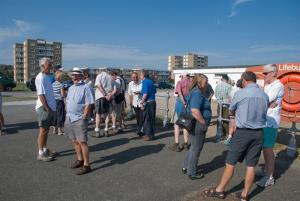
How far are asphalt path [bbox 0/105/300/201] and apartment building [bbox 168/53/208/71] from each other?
140059 mm

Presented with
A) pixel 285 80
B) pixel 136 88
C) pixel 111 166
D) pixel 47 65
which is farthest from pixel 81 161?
pixel 285 80

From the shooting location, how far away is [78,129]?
189 inches

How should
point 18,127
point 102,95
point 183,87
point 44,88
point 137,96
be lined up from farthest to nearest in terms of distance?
point 18,127
point 137,96
point 102,95
point 183,87
point 44,88

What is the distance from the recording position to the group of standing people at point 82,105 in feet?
15.9

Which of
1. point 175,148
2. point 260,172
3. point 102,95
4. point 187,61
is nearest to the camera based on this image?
point 260,172

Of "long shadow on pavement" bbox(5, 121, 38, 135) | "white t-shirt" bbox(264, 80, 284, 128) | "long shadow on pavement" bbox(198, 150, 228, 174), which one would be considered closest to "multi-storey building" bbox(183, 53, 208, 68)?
"long shadow on pavement" bbox(5, 121, 38, 135)

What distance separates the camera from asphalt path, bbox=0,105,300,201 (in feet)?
13.4

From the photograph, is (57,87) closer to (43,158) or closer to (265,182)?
(43,158)

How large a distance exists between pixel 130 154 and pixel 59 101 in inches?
112

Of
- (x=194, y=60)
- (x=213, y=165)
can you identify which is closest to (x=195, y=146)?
(x=213, y=165)

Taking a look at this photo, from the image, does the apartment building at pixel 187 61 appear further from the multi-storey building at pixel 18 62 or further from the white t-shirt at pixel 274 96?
the white t-shirt at pixel 274 96

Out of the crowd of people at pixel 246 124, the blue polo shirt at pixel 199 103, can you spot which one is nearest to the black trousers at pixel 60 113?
the crowd of people at pixel 246 124

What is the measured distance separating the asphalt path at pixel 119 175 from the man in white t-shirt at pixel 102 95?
60 centimetres

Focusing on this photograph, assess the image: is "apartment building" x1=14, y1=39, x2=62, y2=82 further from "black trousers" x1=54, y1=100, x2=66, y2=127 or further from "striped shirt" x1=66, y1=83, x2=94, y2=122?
"striped shirt" x1=66, y1=83, x2=94, y2=122
